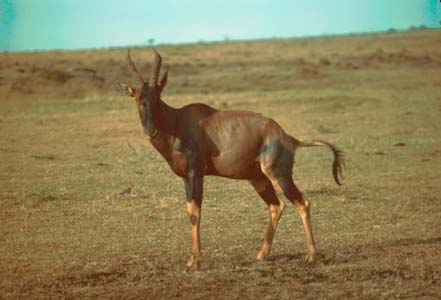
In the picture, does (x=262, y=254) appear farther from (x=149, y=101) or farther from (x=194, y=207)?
(x=149, y=101)

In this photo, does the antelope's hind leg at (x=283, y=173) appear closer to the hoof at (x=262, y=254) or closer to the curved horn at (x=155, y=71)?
the hoof at (x=262, y=254)

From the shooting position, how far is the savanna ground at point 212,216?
9133mm

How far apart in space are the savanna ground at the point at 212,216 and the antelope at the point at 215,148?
638 mm

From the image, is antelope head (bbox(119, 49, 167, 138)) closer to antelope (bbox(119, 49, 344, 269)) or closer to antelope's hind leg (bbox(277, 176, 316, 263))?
antelope (bbox(119, 49, 344, 269))

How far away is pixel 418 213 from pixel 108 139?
39.4 feet

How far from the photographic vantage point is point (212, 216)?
13.1 metres

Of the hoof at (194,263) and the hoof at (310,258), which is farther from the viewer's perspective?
the hoof at (310,258)

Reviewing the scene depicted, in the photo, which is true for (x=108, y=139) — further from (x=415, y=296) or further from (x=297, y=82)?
(x=297, y=82)

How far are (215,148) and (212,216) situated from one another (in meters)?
3.11

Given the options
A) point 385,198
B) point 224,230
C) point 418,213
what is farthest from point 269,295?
point 385,198

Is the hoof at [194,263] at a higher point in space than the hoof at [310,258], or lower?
lower

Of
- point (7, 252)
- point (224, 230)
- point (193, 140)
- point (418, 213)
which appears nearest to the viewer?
point (193, 140)

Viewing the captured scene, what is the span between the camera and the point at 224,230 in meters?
12.0

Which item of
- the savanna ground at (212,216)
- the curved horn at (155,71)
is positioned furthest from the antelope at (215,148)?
the savanna ground at (212,216)
